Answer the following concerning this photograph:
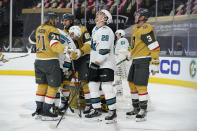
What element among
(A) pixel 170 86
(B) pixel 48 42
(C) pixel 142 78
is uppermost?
(B) pixel 48 42

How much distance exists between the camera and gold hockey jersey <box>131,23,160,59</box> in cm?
336

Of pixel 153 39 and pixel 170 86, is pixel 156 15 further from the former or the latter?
pixel 153 39

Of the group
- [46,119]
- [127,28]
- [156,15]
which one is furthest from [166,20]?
[46,119]

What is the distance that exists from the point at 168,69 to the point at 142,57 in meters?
4.02

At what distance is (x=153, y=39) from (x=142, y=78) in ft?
1.54

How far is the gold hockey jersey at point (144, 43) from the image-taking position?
11.0 feet

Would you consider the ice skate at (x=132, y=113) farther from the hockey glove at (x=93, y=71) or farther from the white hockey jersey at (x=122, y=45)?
the white hockey jersey at (x=122, y=45)

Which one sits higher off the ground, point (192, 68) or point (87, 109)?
point (192, 68)

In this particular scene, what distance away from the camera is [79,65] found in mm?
3818

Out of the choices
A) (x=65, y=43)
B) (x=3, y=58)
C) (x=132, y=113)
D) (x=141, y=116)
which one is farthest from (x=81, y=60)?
(x=3, y=58)

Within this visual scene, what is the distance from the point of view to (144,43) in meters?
3.46

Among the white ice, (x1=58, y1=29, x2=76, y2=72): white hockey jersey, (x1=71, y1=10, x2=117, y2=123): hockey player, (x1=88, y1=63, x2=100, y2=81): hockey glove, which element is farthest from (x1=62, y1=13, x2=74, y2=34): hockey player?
the white ice

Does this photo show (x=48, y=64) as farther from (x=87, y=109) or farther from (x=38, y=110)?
(x=87, y=109)

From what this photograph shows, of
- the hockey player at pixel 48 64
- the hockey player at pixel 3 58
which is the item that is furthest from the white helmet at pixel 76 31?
the hockey player at pixel 3 58
